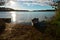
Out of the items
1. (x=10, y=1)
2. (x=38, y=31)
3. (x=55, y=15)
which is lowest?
(x=38, y=31)

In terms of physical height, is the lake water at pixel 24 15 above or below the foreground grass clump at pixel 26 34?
above

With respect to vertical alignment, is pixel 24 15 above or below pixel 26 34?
above

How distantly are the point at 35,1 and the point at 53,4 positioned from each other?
0.16 meters

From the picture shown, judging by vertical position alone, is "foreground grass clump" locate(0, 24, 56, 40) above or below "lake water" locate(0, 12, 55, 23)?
below

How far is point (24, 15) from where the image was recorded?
3.34 ft

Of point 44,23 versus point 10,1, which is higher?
point 10,1

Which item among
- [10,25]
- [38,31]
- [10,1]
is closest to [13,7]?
[10,1]

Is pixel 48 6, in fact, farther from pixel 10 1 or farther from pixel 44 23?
pixel 10 1

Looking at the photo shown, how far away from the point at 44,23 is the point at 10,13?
303 millimetres

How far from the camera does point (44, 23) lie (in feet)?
3.34

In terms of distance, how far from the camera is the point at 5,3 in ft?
3.38

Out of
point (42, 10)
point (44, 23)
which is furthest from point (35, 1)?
point (44, 23)

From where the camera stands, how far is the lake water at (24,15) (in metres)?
1.02

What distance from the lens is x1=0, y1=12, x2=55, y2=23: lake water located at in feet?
3.35
